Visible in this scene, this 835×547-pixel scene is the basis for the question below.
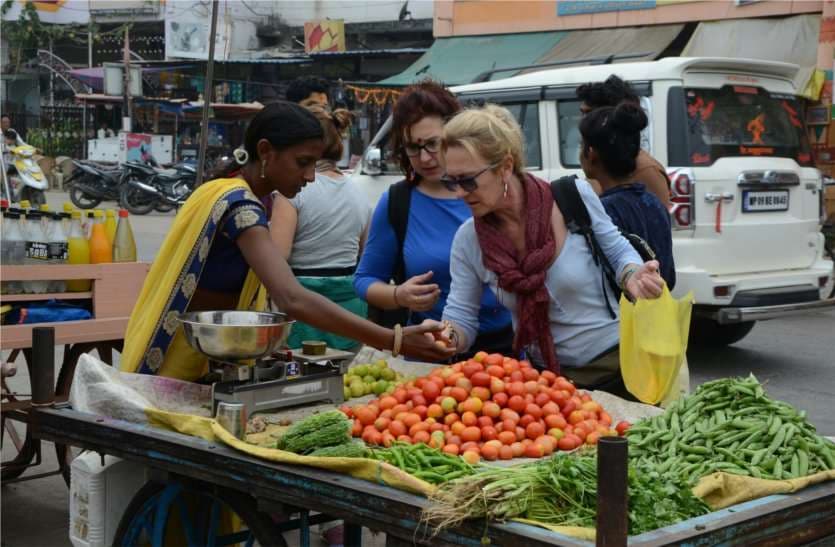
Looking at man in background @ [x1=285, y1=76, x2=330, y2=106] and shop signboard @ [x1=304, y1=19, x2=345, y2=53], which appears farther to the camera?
shop signboard @ [x1=304, y1=19, x2=345, y2=53]

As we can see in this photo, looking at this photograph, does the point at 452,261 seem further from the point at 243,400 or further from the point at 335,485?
the point at 335,485

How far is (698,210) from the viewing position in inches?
315

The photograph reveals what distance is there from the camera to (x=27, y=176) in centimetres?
1875

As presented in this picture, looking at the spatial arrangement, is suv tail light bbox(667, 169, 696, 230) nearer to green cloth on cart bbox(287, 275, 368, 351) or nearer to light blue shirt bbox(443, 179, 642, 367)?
green cloth on cart bbox(287, 275, 368, 351)

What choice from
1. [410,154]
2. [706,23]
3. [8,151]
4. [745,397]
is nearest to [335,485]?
[745,397]

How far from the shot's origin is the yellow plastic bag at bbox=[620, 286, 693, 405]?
11.0ft

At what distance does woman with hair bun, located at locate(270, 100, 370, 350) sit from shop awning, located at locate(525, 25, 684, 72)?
12.6 metres

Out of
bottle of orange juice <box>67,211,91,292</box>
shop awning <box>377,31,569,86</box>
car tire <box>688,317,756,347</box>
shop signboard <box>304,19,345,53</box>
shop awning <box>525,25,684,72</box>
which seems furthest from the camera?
shop signboard <box>304,19,345,53</box>

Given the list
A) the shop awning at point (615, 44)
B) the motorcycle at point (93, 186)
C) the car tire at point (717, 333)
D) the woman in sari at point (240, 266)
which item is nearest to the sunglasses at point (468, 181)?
the woman in sari at point (240, 266)

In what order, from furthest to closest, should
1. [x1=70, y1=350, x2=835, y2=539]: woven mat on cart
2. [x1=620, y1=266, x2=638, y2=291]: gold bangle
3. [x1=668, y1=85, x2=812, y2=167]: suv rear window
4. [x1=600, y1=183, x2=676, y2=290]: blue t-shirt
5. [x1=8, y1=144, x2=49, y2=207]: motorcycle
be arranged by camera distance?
[x1=8, y1=144, x2=49, y2=207]: motorcycle, [x1=668, y1=85, x2=812, y2=167]: suv rear window, [x1=600, y1=183, x2=676, y2=290]: blue t-shirt, [x1=620, y1=266, x2=638, y2=291]: gold bangle, [x1=70, y1=350, x2=835, y2=539]: woven mat on cart

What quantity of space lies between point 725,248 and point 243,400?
573cm

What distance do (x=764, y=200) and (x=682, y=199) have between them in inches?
32.6

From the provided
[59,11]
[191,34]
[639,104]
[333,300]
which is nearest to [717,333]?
[639,104]

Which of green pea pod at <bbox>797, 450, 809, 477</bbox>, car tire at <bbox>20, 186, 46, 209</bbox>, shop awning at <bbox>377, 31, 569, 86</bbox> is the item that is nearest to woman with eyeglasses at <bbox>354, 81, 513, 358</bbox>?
green pea pod at <bbox>797, 450, 809, 477</bbox>
